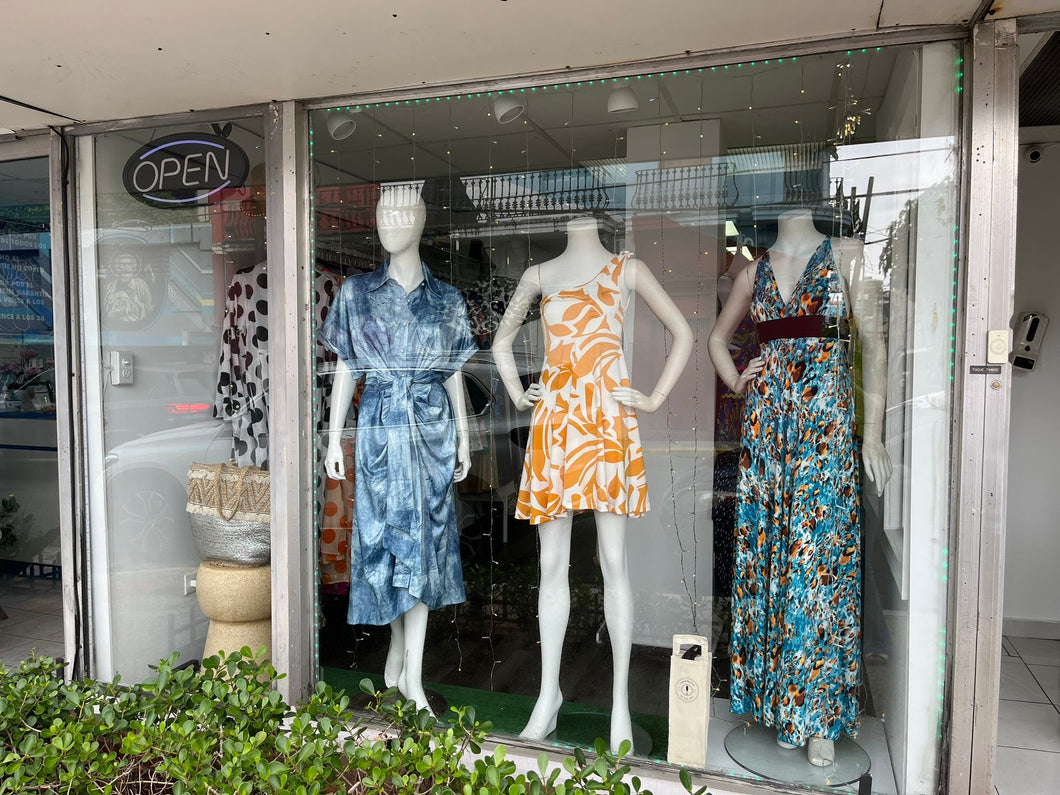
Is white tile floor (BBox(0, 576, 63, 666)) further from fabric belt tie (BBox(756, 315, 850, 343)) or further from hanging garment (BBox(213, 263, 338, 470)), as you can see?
fabric belt tie (BBox(756, 315, 850, 343))

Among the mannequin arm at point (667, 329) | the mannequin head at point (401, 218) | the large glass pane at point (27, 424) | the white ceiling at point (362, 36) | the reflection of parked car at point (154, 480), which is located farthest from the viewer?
the large glass pane at point (27, 424)

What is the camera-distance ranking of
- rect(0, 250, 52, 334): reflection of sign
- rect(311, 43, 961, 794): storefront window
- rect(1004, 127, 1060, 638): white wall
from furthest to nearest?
rect(1004, 127, 1060, 638): white wall
rect(0, 250, 52, 334): reflection of sign
rect(311, 43, 961, 794): storefront window

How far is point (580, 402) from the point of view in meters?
2.49

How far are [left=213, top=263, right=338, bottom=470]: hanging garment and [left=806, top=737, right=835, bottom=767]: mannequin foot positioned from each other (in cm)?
205

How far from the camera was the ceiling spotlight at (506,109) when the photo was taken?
2525 millimetres

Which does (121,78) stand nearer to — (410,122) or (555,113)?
(410,122)

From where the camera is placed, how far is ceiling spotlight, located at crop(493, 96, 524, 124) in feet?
8.29

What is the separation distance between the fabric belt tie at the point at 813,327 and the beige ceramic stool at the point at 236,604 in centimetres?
195

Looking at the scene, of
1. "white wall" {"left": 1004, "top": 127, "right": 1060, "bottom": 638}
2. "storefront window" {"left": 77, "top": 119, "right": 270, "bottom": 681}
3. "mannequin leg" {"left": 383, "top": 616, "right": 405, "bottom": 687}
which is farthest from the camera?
"white wall" {"left": 1004, "top": 127, "right": 1060, "bottom": 638}

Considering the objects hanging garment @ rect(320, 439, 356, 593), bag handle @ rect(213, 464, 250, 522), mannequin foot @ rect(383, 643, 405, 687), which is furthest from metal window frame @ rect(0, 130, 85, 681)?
mannequin foot @ rect(383, 643, 405, 687)

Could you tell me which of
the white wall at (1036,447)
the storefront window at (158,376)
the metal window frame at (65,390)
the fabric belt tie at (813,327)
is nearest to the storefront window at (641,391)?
the fabric belt tie at (813,327)

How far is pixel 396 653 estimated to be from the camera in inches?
109

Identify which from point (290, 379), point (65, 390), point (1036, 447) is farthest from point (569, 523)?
point (1036, 447)

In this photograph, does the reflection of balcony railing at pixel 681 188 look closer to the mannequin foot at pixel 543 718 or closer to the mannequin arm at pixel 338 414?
the mannequin arm at pixel 338 414
